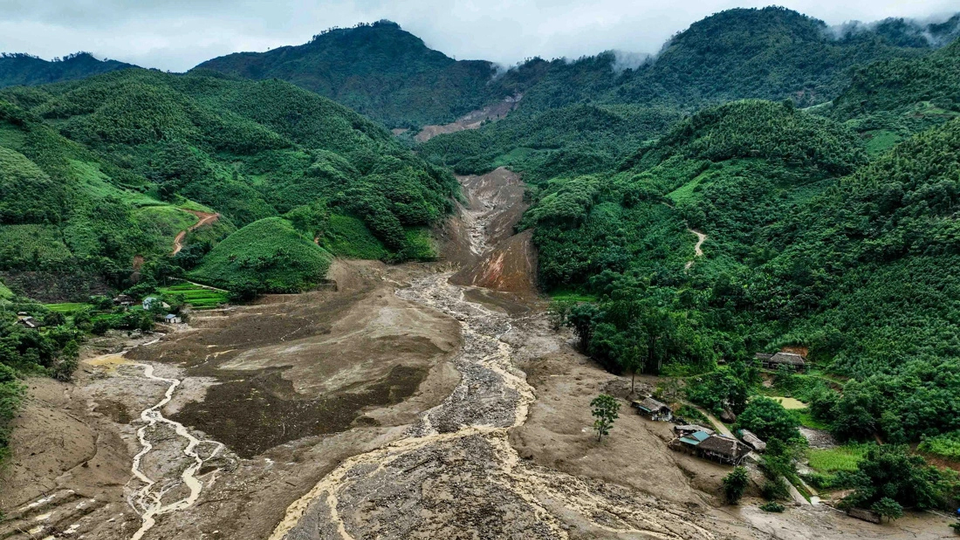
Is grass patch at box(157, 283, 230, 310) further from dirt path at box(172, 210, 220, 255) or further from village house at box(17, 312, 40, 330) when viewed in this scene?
A: village house at box(17, 312, 40, 330)

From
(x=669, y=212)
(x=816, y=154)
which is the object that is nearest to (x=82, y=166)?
(x=669, y=212)

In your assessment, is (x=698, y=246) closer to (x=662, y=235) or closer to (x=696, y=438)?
(x=662, y=235)

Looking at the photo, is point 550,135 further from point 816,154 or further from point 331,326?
point 331,326

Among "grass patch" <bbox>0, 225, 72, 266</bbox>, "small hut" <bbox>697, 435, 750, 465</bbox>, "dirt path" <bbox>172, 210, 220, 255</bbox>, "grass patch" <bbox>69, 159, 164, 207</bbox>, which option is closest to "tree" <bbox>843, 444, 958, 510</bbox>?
"small hut" <bbox>697, 435, 750, 465</bbox>

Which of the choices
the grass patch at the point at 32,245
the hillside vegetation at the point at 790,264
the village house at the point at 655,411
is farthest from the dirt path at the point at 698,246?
the grass patch at the point at 32,245

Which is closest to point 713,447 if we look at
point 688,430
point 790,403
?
point 688,430
